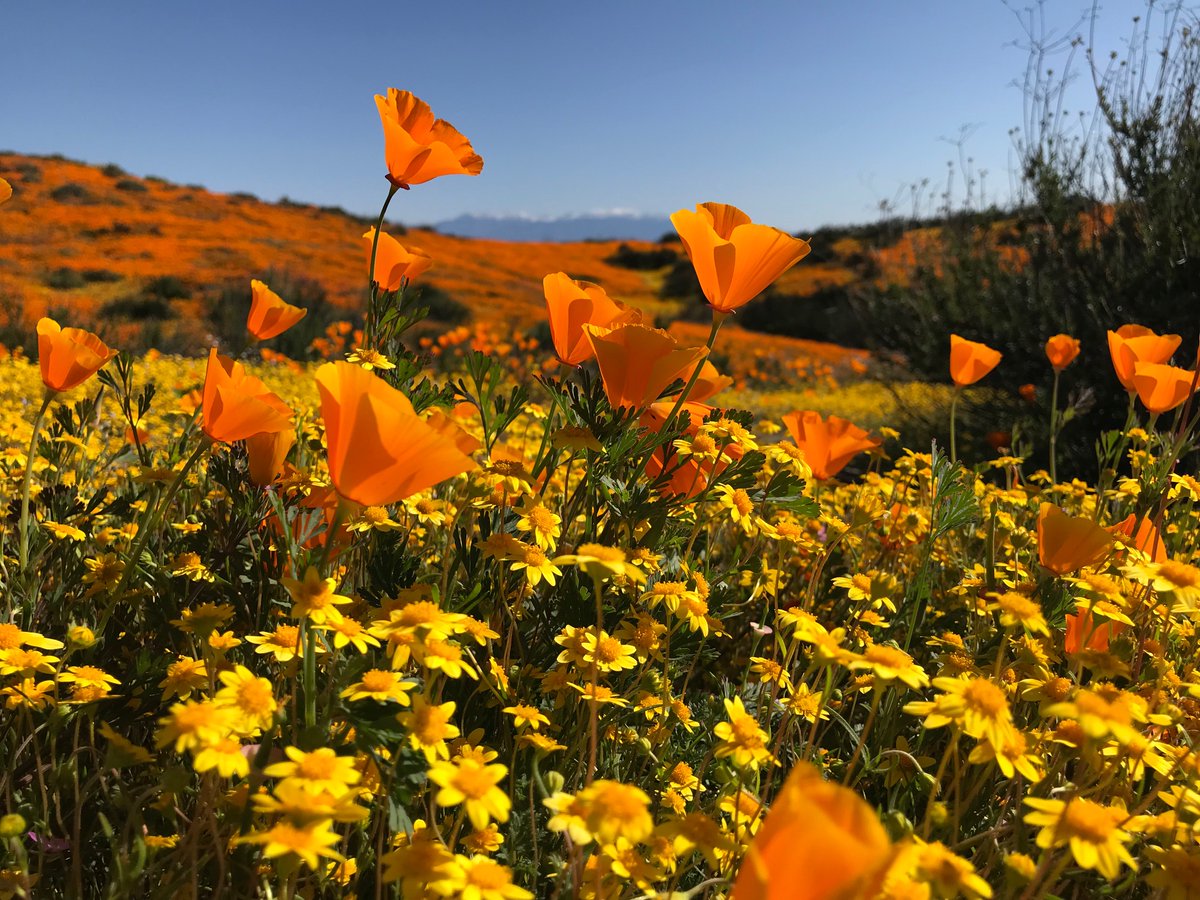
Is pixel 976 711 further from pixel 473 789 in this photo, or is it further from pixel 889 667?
pixel 473 789

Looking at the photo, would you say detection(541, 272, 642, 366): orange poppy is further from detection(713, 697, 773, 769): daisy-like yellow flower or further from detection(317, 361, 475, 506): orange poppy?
detection(713, 697, 773, 769): daisy-like yellow flower

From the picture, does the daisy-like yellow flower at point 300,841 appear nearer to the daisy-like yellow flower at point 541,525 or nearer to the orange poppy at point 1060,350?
the daisy-like yellow flower at point 541,525

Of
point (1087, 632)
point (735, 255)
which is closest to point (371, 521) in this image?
point (735, 255)

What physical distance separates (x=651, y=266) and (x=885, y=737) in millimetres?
30534

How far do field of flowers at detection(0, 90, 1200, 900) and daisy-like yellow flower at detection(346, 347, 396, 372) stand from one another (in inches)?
0.5

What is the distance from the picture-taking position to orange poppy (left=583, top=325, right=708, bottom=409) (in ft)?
3.70

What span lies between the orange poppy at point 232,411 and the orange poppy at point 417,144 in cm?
58

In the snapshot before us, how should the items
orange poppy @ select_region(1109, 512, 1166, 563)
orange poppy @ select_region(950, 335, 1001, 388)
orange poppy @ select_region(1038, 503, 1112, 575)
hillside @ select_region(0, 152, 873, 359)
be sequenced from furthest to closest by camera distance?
hillside @ select_region(0, 152, 873, 359)
orange poppy @ select_region(950, 335, 1001, 388)
orange poppy @ select_region(1109, 512, 1166, 563)
orange poppy @ select_region(1038, 503, 1112, 575)

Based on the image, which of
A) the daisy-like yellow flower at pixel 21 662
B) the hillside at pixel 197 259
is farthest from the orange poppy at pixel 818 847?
the hillside at pixel 197 259

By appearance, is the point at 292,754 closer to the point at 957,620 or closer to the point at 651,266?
the point at 957,620

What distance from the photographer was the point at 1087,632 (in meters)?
1.33

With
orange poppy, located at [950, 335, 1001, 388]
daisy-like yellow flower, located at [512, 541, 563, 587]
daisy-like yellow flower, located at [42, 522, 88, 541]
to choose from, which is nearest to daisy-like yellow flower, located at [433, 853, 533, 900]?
daisy-like yellow flower, located at [512, 541, 563, 587]

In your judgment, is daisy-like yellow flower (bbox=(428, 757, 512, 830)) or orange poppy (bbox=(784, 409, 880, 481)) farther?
orange poppy (bbox=(784, 409, 880, 481))

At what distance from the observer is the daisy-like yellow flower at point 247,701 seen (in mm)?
849
